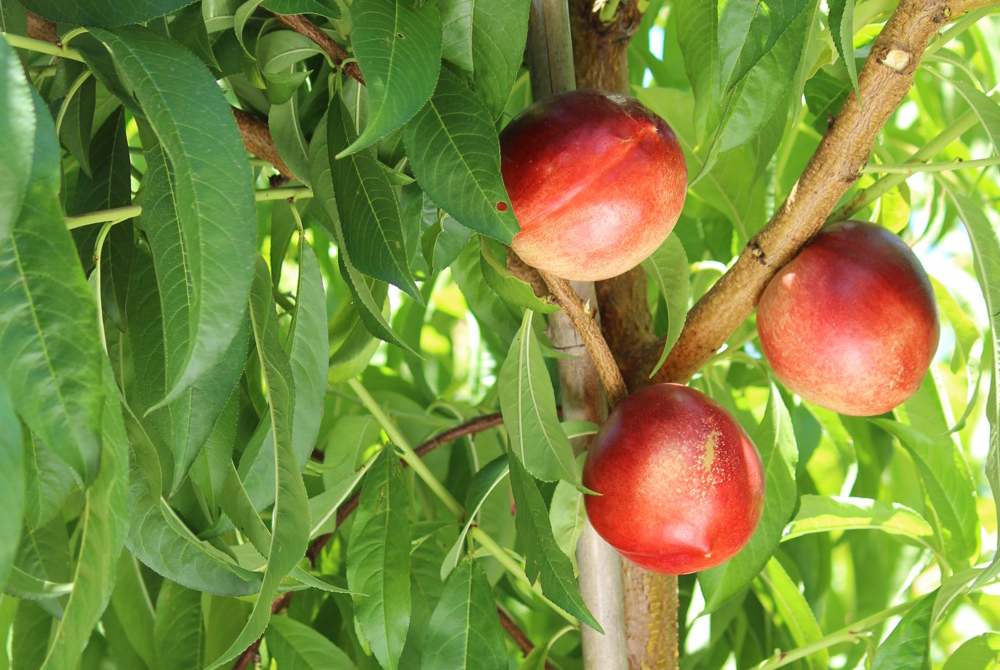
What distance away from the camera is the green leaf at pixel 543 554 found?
0.40 m

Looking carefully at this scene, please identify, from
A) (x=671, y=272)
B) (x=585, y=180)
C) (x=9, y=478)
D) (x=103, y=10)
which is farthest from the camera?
(x=671, y=272)

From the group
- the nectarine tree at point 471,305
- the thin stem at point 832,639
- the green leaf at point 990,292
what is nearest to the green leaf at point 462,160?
the nectarine tree at point 471,305

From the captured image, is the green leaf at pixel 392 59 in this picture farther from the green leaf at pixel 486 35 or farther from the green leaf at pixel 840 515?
the green leaf at pixel 840 515

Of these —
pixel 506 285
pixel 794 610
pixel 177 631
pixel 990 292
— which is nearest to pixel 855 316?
pixel 990 292

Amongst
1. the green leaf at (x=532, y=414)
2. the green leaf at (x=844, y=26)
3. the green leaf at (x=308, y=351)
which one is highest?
the green leaf at (x=844, y=26)

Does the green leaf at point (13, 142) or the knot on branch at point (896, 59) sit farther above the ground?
the green leaf at point (13, 142)

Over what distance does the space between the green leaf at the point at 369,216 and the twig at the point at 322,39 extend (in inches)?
1.1

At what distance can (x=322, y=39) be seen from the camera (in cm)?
37

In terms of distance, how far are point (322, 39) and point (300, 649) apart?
13.3 inches

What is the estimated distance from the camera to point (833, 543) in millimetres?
814

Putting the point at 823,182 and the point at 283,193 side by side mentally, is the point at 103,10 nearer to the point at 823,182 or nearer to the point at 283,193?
the point at 283,193

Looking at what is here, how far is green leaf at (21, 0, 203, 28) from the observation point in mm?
284

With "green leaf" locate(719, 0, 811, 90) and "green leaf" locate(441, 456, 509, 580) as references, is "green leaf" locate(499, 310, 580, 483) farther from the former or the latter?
"green leaf" locate(719, 0, 811, 90)

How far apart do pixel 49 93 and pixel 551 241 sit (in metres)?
0.22
